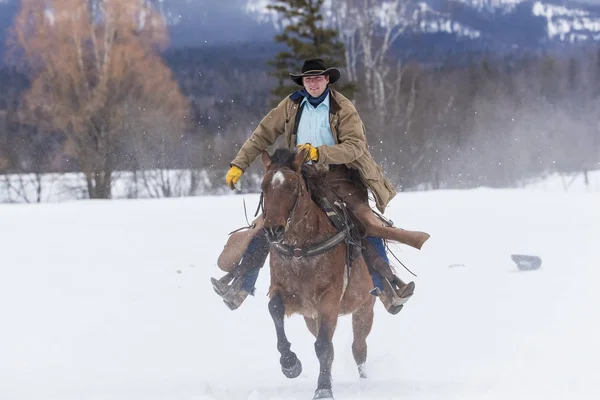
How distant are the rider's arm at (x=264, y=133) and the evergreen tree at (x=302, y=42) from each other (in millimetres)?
20063

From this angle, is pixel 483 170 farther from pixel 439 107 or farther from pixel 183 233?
pixel 183 233

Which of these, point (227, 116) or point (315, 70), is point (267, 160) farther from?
point (227, 116)

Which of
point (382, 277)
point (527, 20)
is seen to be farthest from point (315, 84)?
point (527, 20)

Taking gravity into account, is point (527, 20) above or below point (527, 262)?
below

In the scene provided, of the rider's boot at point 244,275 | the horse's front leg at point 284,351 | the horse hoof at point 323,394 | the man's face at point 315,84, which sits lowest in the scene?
the horse hoof at point 323,394

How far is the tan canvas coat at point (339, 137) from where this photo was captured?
246 inches

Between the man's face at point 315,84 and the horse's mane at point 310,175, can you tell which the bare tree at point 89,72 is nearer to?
the man's face at point 315,84

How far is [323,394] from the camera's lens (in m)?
5.89

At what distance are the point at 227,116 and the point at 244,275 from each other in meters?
30.8

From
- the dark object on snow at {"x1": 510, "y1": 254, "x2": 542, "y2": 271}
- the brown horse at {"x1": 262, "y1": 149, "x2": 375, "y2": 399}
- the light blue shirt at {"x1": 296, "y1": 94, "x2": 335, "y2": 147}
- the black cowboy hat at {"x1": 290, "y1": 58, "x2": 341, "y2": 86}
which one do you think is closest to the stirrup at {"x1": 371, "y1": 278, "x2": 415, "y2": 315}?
the brown horse at {"x1": 262, "y1": 149, "x2": 375, "y2": 399}

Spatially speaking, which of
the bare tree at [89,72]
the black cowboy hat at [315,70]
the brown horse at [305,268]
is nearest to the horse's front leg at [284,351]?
the brown horse at [305,268]

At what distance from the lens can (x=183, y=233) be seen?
605 inches

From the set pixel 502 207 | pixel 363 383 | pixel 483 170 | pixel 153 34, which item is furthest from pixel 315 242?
pixel 483 170

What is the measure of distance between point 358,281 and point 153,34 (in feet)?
79.8
